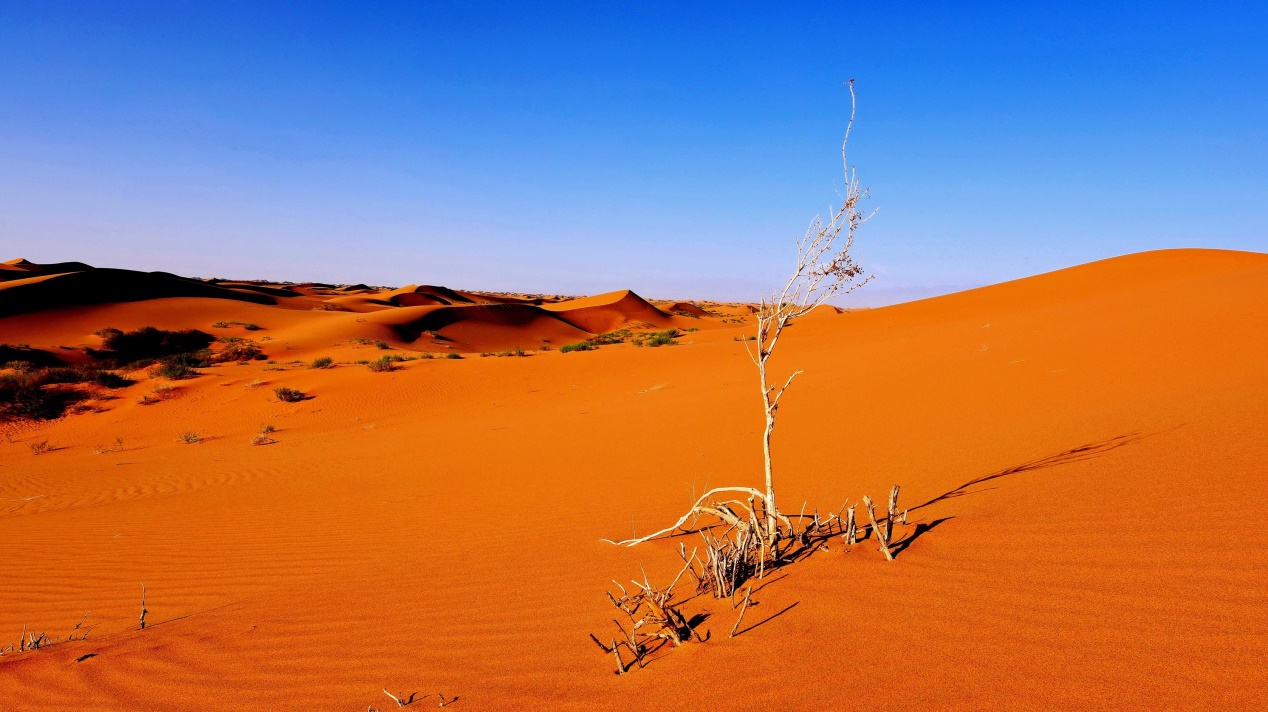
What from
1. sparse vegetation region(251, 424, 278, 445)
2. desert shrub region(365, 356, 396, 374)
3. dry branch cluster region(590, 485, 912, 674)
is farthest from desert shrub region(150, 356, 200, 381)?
dry branch cluster region(590, 485, 912, 674)

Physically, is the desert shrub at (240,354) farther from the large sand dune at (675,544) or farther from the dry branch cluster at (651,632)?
the dry branch cluster at (651,632)

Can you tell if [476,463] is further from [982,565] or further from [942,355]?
Result: [942,355]

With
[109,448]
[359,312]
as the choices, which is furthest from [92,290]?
[109,448]

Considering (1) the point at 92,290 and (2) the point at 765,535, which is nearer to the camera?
(2) the point at 765,535

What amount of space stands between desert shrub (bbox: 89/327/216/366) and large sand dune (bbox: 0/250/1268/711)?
14.5 m

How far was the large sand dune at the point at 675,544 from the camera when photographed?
8.11ft

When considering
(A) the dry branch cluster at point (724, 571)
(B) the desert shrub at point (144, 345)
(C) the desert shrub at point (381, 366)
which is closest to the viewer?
(A) the dry branch cluster at point (724, 571)

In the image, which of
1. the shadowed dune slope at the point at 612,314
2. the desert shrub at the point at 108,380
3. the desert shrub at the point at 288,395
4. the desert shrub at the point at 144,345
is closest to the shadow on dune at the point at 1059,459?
the desert shrub at the point at 288,395

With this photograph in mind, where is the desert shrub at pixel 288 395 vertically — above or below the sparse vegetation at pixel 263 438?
above

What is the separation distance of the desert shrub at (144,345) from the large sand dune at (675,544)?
14.5m

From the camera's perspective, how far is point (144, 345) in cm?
2698

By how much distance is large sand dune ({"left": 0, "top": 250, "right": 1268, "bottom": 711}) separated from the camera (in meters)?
2.47

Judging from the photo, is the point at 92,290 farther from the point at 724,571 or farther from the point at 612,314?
the point at 724,571

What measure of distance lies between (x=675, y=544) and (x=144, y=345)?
102 feet
